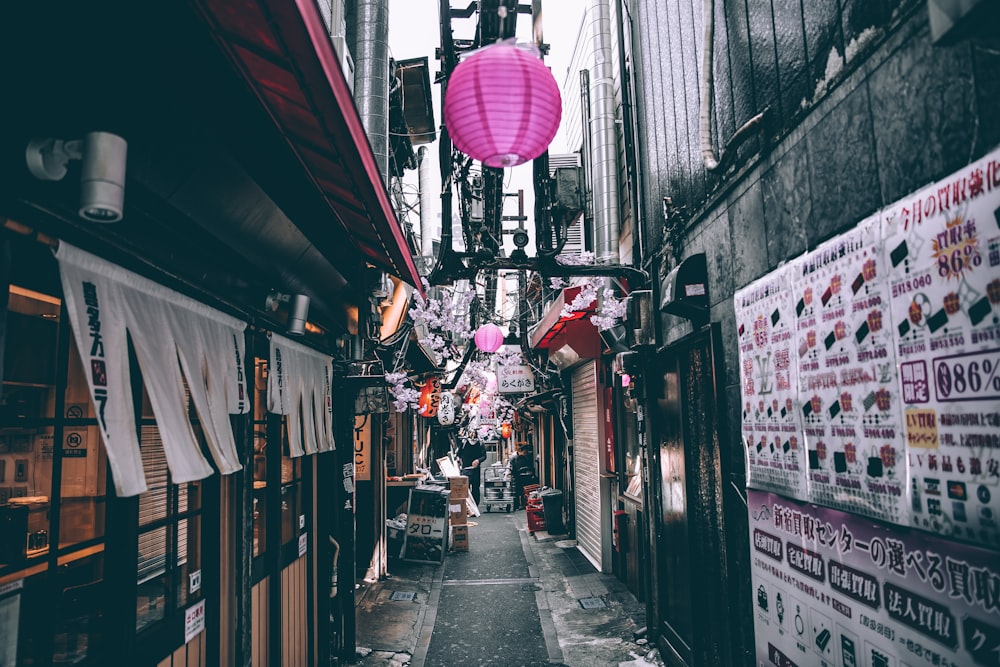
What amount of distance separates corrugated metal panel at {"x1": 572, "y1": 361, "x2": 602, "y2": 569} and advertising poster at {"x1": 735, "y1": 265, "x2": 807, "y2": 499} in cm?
1031

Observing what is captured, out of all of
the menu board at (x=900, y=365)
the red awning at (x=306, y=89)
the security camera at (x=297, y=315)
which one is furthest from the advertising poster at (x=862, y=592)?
the security camera at (x=297, y=315)

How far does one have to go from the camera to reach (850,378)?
169 inches

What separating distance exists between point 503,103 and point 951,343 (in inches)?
157

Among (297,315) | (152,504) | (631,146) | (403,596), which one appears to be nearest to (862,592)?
(152,504)

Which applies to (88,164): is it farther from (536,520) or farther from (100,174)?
(536,520)

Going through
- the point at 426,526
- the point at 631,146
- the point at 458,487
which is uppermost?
the point at 631,146

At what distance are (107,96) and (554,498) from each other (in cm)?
1948

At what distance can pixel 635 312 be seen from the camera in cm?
1113

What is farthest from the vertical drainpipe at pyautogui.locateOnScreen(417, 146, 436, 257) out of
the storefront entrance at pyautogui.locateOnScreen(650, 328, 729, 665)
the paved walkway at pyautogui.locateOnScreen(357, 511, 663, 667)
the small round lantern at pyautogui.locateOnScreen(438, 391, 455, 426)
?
the storefront entrance at pyautogui.locateOnScreen(650, 328, 729, 665)

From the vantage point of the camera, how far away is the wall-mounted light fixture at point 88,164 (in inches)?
123

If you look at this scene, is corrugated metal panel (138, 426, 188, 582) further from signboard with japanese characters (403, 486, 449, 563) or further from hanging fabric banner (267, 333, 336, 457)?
signboard with japanese characters (403, 486, 449, 563)

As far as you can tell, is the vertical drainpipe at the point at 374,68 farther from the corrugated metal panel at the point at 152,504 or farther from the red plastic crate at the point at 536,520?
the red plastic crate at the point at 536,520

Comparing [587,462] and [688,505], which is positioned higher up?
[688,505]

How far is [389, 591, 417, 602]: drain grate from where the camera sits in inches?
536
